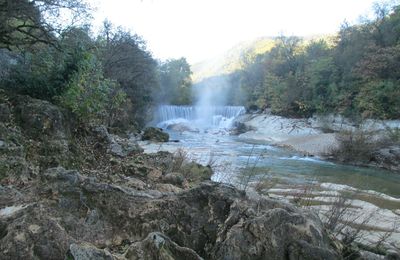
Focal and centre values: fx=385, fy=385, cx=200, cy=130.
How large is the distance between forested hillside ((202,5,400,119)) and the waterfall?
3.48 meters

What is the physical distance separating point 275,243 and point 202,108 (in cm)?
5747

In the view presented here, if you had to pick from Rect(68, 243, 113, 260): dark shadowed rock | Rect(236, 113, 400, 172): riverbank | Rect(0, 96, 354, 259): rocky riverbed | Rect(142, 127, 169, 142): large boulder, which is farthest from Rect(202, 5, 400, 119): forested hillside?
Rect(68, 243, 113, 260): dark shadowed rock

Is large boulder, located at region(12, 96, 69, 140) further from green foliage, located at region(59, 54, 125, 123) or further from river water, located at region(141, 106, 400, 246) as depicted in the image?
river water, located at region(141, 106, 400, 246)

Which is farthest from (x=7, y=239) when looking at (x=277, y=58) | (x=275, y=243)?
(x=277, y=58)

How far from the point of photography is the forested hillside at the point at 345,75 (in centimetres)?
3294

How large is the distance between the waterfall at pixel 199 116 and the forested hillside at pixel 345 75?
3.48 metres

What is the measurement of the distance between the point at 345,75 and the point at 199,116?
24497 mm

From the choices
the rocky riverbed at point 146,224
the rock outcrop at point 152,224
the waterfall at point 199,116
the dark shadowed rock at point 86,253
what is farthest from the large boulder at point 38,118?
the waterfall at point 199,116

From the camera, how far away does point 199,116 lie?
191ft

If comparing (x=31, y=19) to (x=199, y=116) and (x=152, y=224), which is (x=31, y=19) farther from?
(x=199, y=116)

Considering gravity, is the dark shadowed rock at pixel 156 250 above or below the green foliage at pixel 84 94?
below

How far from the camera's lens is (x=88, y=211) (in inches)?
118

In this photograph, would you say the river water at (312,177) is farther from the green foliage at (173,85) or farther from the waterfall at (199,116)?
the green foliage at (173,85)

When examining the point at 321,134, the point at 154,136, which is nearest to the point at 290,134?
the point at 321,134
